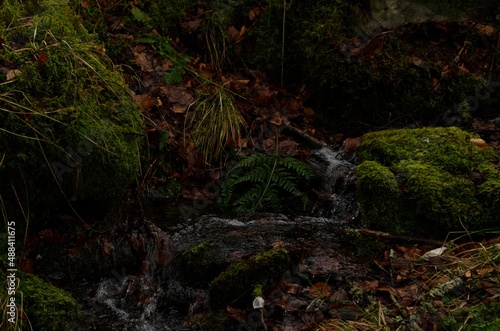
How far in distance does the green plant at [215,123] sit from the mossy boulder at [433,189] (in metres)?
1.68

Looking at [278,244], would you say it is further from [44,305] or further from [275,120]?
[275,120]

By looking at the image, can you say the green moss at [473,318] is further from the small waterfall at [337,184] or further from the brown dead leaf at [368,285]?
the small waterfall at [337,184]

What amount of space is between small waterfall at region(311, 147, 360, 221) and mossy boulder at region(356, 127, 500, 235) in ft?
1.85

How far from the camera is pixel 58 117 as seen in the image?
3316 mm

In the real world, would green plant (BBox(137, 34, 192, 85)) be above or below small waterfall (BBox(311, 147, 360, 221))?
above

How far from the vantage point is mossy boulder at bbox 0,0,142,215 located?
10.5ft


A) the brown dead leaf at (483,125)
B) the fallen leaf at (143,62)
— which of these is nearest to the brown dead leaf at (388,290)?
the brown dead leaf at (483,125)

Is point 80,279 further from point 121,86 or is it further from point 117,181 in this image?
point 121,86

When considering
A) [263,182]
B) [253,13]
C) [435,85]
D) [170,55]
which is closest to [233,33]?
[253,13]

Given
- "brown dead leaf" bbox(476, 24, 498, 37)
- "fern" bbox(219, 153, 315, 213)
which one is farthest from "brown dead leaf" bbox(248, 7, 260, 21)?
"brown dead leaf" bbox(476, 24, 498, 37)

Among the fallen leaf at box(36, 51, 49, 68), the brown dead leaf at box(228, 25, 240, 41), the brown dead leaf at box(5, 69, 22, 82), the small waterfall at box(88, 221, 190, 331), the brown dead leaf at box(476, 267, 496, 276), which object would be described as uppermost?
the fallen leaf at box(36, 51, 49, 68)

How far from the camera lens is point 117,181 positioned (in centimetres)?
368

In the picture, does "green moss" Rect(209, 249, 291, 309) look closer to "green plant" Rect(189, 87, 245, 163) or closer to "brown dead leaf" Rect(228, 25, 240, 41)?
"green plant" Rect(189, 87, 245, 163)

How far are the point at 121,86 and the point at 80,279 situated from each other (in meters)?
1.53
